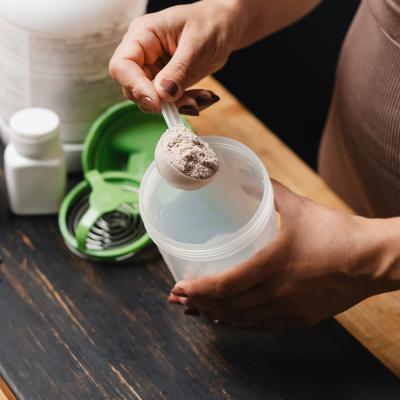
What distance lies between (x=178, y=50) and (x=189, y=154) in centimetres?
16

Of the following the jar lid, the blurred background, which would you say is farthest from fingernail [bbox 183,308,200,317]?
the blurred background

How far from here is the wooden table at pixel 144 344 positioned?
74 centimetres

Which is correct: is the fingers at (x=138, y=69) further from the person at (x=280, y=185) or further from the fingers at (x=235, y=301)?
the fingers at (x=235, y=301)

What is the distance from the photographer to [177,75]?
733mm

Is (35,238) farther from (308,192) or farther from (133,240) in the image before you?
(308,192)

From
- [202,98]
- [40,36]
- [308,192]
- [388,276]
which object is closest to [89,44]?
[40,36]

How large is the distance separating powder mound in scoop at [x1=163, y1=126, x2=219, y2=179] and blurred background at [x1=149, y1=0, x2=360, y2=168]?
821 millimetres

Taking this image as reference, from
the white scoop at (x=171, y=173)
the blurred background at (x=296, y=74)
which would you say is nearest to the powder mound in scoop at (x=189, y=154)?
the white scoop at (x=171, y=173)

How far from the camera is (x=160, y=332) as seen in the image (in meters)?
0.79

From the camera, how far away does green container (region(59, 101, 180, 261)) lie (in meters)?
0.84

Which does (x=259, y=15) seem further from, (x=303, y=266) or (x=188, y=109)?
(x=303, y=266)

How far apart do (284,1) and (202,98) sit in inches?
9.2

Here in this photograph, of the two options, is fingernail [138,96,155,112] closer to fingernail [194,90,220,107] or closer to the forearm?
fingernail [194,90,220,107]

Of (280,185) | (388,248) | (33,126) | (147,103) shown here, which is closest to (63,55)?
(33,126)
